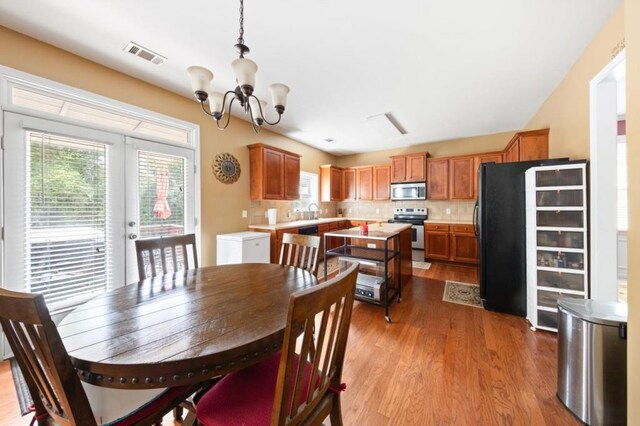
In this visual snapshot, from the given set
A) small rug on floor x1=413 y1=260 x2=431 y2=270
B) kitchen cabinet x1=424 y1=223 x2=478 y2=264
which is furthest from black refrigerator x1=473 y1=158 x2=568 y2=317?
kitchen cabinet x1=424 y1=223 x2=478 y2=264

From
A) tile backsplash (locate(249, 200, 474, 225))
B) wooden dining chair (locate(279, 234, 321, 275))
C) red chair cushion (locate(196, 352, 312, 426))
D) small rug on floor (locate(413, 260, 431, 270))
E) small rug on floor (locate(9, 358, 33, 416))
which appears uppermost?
tile backsplash (locate(249, 200, 474, 225))

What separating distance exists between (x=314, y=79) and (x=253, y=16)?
1.03 meters

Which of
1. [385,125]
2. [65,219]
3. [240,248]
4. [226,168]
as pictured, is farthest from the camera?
[385,125]

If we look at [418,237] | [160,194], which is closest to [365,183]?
[418,237]

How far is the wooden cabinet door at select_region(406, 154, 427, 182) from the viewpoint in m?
5.34

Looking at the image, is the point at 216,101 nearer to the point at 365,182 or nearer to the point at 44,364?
the point at 44,364

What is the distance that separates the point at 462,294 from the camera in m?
3.30

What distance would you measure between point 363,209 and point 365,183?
775 millimetres

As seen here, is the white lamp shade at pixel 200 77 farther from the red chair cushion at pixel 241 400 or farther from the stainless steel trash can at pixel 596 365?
the stainless steel trash can at pixel 596 365

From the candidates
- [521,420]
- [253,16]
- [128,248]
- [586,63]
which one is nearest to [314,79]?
[253,16]

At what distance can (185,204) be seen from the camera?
127 inches

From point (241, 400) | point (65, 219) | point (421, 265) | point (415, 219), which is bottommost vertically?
point (421, 265)

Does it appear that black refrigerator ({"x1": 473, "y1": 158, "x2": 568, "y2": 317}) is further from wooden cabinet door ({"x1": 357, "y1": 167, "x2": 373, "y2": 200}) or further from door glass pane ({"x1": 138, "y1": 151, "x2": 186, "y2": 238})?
door glass pane ({"x1": 138, "y1": 151, "x2": 186, "y2": 238})

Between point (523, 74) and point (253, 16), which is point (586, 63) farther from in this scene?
point (253, 16)
